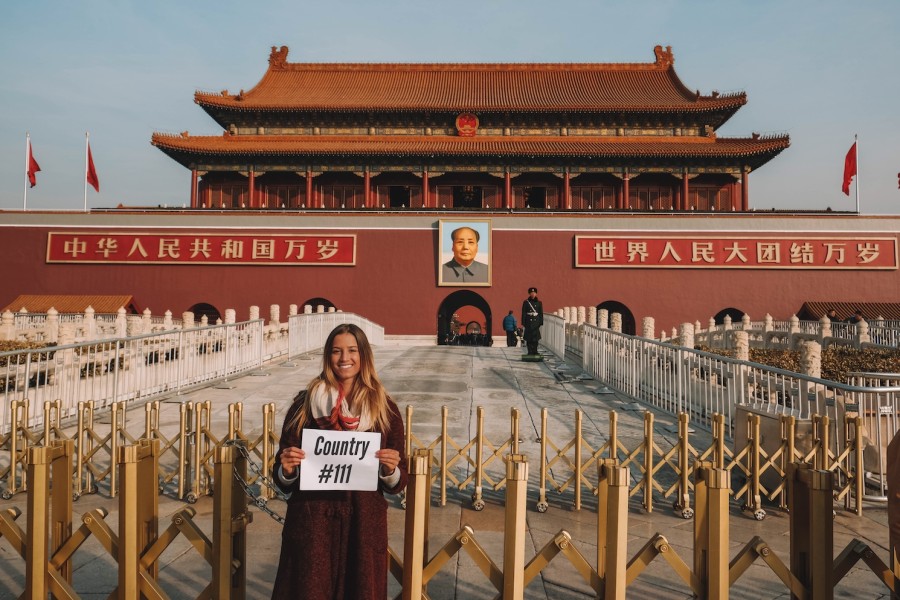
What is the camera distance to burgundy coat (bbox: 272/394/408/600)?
237 cm

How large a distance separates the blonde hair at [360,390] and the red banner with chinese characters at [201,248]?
20162 mm

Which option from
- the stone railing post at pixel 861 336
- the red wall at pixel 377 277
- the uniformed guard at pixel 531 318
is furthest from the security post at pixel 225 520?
the red wall at pixel 377 277

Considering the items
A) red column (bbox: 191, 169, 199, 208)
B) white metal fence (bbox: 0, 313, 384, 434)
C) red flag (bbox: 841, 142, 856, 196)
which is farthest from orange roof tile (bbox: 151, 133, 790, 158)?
white metal fence (bbox: 0, 313, 384, 434)

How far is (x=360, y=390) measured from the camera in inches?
101

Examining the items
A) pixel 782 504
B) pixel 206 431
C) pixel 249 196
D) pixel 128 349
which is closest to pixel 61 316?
pixel 249 196

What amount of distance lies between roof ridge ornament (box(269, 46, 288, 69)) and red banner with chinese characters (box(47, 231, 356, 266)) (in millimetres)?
12057

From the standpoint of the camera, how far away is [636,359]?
363 inches

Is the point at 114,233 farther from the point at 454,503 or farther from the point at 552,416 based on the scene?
the point at 454,503

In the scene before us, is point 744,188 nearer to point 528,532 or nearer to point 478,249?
point 478,249

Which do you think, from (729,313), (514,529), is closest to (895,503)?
(514,529)

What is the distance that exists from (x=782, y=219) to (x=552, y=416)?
18.7 meters

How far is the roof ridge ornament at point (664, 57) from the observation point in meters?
29.3

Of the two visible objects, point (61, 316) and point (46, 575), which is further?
point (61, 316)

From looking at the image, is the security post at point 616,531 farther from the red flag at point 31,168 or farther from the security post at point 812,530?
the red flag at point 31,168
